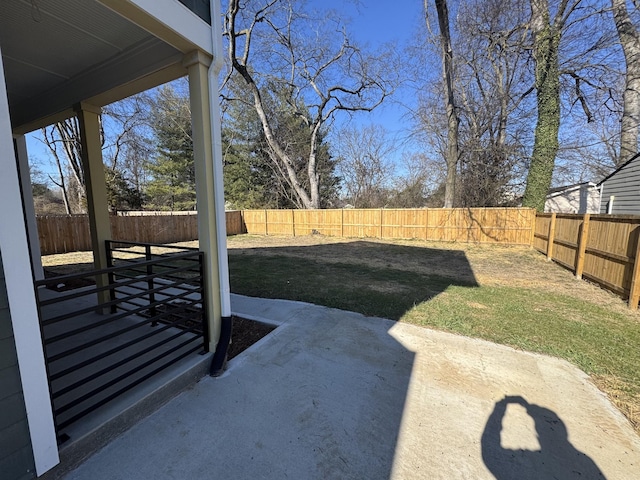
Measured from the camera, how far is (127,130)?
1734cm

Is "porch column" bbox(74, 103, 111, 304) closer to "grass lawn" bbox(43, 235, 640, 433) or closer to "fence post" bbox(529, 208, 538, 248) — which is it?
"grass lawn" bbox(43, 235, 640, 433)

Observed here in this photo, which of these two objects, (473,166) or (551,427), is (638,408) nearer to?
(551,427)

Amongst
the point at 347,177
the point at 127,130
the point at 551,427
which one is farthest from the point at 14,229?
the point at 347,177

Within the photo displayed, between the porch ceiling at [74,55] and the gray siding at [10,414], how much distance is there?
76.8 inches

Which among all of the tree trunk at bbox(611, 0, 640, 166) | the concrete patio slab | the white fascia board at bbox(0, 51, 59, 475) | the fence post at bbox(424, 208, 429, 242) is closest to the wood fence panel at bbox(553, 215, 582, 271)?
the concrete patio slab

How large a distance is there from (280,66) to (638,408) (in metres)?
18.6

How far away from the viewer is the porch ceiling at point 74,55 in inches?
77.9

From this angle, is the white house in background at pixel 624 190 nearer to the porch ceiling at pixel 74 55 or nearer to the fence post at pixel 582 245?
the fence post at pixel 582 245

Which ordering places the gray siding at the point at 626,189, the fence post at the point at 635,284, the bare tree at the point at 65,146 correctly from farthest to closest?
the bare tree at the point at 65,146 → the gray siding at the point at 626,189 → the fence post at the point at 635,284

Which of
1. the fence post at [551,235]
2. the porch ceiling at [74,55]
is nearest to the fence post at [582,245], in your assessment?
the fence post at [551,235]

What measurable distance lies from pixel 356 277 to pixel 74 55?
214 inches

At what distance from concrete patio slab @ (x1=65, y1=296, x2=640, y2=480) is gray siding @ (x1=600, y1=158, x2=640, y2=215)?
Result: 950 centimetres

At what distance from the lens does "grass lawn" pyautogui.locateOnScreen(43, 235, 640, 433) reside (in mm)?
2910

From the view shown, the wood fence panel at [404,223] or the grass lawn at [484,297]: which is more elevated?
the wood fence panel at [404,223]
